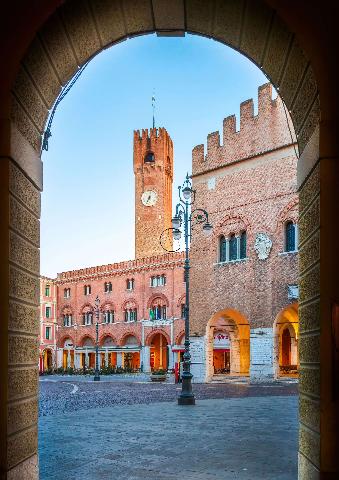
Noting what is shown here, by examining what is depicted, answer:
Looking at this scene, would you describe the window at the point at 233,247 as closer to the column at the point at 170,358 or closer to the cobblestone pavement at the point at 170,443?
the cobblestone pavement at the point at 170,443

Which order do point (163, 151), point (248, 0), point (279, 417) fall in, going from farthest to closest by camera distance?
point (163, 151) < point (279, 417) < point (248, 0)

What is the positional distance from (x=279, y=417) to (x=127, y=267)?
36.0 metres

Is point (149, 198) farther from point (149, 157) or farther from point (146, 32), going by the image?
point (146, 32)

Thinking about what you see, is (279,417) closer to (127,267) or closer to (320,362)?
(320,362)

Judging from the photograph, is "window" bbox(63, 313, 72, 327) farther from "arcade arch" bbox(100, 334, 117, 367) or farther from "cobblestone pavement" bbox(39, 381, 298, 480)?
"cobblestone pavement" bbox(39, 381, 298, 480)

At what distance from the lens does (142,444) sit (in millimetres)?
8586

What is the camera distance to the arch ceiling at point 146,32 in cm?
539

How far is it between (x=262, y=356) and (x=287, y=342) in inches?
486

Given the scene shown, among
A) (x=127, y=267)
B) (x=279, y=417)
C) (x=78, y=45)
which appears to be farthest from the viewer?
(x=127, y=267)

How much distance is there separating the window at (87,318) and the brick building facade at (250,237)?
21.9 m

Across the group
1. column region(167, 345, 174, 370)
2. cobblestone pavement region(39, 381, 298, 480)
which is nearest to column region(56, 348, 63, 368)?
column region(167, 345, 174, 370)

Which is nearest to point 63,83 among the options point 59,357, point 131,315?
point 131,315

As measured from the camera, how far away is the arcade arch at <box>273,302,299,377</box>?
87.9ft

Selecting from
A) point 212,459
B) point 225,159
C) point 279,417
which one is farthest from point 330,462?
point 225,159
